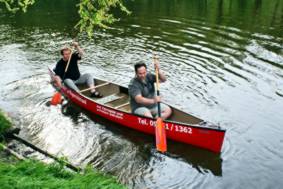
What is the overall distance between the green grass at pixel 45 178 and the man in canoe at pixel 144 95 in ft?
12.9

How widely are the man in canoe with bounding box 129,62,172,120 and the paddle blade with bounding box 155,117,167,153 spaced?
28.5 inches

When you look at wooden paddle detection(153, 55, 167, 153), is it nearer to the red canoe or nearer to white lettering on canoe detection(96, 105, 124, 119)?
the red canoe

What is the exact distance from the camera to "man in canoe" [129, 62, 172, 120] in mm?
12712

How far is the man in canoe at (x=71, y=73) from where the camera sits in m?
15.9

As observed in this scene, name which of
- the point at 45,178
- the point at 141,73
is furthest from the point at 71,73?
the point at 45,178

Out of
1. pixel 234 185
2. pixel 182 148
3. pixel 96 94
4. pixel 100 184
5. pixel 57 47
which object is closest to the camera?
pixel 100 184

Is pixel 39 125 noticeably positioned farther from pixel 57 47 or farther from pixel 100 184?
pixel 57 47

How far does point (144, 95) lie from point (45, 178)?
5.36 metres

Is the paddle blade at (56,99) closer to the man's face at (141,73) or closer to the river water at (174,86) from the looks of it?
the river water at (174,86)

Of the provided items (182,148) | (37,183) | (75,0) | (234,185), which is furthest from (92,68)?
(75,0)

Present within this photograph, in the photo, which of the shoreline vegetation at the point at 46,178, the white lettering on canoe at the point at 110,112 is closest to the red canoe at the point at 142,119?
the white lettering on canoe at the point at 110,112

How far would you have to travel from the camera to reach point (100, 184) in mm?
8211

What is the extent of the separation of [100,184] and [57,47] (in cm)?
1563

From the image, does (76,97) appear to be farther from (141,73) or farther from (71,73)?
(141,73)
